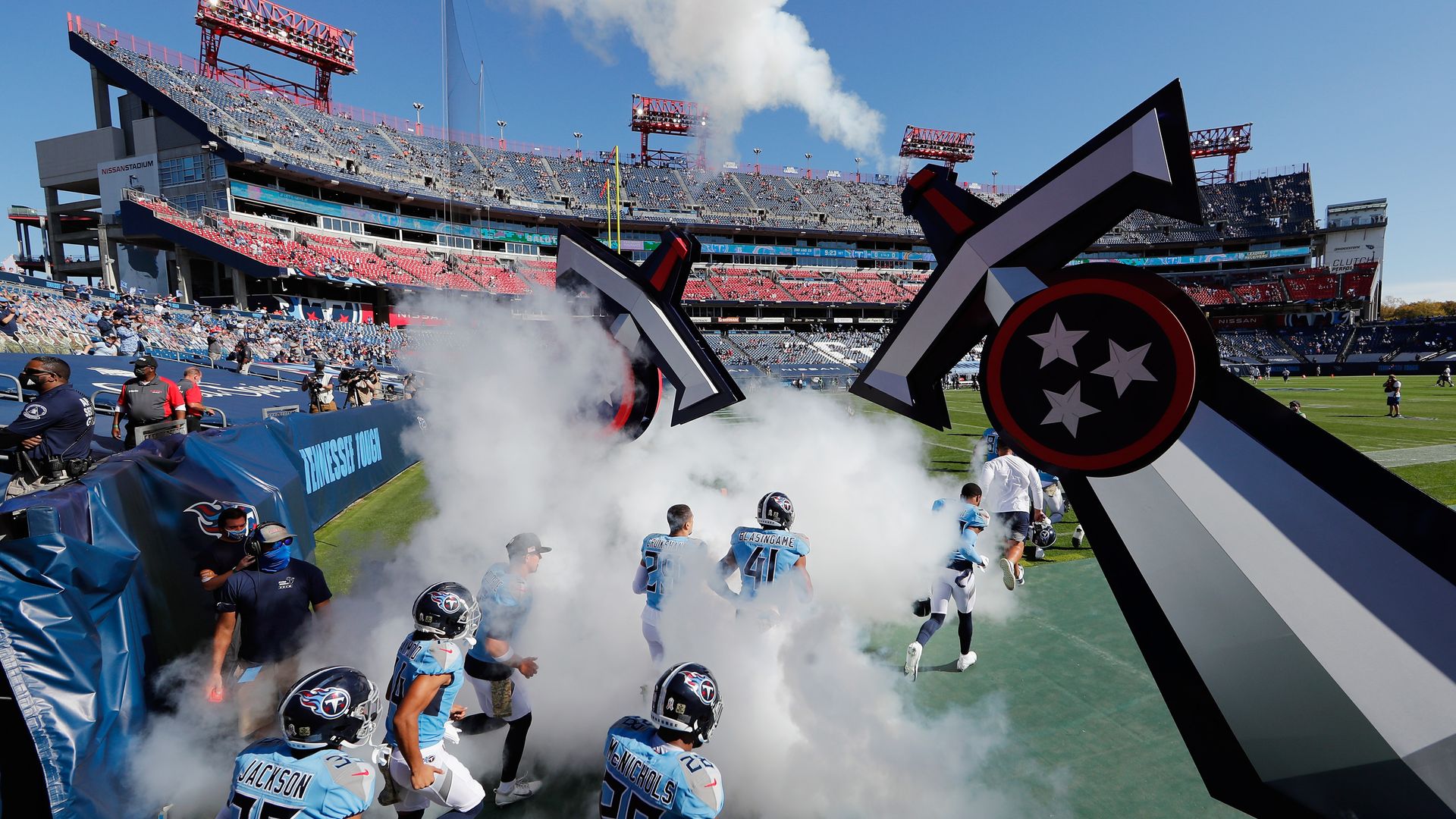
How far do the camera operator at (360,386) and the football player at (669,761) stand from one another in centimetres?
1487

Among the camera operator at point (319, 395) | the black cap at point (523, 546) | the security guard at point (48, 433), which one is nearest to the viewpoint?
the black cap at point (523, 546)

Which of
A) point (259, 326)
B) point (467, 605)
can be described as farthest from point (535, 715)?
point (259, 326)

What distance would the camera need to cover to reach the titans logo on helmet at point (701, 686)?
3105 millimetres

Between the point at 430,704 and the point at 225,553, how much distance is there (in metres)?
2.93

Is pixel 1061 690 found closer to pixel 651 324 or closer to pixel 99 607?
pixel 651 324

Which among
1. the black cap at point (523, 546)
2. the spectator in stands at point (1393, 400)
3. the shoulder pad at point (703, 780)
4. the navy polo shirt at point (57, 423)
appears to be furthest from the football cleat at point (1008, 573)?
the spectator in stands at point (1393, 400)

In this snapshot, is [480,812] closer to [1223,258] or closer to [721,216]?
[721,216]

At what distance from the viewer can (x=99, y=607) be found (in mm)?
4176

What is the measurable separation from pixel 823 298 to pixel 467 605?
2363 inches

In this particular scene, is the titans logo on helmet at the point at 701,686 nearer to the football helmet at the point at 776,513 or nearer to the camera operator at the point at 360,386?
the football helmet at the point at 776,513

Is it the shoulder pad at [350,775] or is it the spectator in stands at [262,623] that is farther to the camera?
the spectator in stands at [262,623]

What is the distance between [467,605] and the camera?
3924mm

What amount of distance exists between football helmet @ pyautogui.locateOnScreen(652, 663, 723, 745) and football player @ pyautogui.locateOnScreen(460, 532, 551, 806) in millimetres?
1780

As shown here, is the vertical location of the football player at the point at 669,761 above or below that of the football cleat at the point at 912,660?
above
